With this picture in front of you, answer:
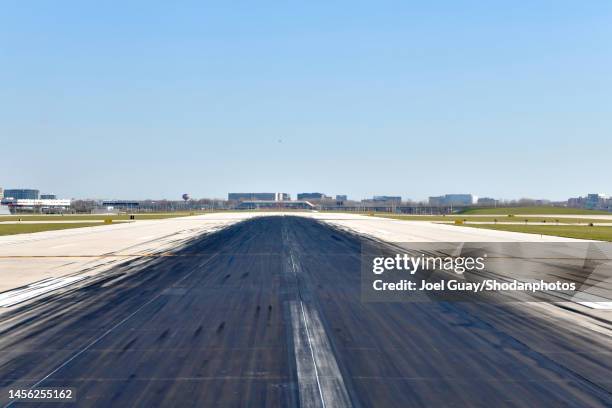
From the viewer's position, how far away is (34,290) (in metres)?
18.0

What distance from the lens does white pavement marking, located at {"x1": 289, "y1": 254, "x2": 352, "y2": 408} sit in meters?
8.08

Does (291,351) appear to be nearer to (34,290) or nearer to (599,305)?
(599,305)

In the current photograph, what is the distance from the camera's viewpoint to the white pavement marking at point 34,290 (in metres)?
16.2

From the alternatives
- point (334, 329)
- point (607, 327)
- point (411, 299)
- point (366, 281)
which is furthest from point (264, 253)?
point (607, 327)

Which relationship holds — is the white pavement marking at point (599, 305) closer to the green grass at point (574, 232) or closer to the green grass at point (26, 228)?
the green grass at point (574, 232)

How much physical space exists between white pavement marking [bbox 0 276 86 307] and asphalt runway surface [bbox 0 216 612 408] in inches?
34.5

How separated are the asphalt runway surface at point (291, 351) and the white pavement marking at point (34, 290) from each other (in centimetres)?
88

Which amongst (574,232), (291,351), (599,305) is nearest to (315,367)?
(291,351)

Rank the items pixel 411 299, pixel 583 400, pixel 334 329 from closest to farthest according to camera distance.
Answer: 1. pixel 583 400
2. pixel 334 329
3. pixel 411 299

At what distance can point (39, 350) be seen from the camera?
424 inches

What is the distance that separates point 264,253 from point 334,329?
19.0 meters

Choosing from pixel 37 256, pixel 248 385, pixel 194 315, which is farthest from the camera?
pixel 37 256

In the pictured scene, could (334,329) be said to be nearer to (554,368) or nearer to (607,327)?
(554,368)

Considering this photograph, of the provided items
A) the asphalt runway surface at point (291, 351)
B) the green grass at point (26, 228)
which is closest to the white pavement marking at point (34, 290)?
the asphalt runway surface at point (291, 351)
